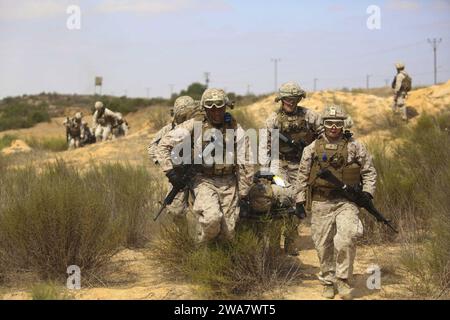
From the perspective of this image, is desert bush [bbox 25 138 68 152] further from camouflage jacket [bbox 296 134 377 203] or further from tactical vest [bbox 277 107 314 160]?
camouflage jacket [bbox 296 134 377 203]

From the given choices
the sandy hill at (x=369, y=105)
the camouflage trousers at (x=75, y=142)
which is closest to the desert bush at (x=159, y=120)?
the camouflage trousers at (x=75, y=142)

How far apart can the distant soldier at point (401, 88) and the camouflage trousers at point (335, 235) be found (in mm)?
12767

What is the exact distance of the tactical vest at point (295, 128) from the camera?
23.9 ft

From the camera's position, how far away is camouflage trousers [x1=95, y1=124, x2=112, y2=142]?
19.3m

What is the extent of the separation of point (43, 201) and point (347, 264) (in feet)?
9.58

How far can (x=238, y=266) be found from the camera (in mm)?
5586

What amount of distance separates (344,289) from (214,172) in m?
1.57

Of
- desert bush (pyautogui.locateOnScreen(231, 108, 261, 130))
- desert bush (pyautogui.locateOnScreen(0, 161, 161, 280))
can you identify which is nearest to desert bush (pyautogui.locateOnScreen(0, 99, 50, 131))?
desert bush (pyautogui.locateOnScreen(231, 108, 261, 130))

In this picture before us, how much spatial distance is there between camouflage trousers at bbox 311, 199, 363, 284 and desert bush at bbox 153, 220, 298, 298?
32 cm

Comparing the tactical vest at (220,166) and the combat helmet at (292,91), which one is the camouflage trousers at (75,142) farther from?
the tactical vest at (220,166)

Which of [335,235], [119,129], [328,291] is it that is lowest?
[328,291]

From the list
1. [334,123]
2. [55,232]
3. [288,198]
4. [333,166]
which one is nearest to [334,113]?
[334,123]

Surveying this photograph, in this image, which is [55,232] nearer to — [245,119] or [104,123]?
[245,119]

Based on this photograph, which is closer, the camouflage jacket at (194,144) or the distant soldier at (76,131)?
the camouflage jacket at (194,144)
